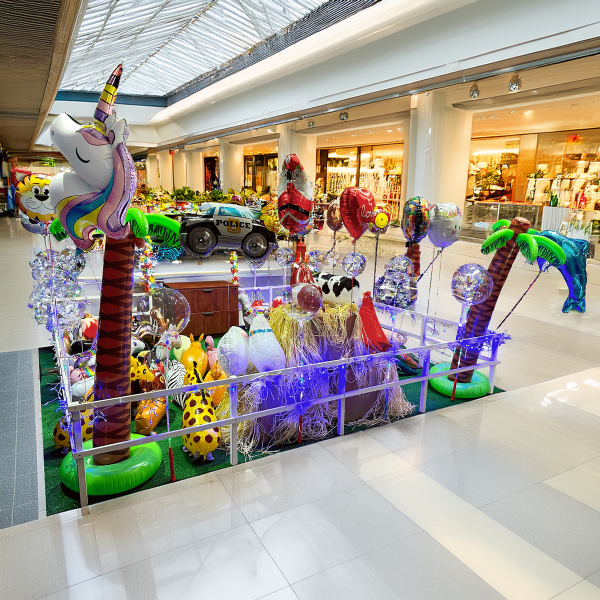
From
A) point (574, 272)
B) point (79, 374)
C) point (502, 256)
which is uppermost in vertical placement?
point (502, 256)

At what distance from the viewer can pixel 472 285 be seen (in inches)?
128

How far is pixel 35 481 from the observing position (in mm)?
2469

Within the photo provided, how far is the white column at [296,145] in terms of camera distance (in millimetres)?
12727

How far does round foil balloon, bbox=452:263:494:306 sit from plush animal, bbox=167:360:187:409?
1979mm

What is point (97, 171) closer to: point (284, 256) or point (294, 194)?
point (294, 194)

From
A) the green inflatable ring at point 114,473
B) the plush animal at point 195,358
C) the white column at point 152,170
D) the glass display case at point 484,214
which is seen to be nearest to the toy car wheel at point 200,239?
the plush animal at point 195,358

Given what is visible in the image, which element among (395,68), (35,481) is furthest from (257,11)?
(35,481)

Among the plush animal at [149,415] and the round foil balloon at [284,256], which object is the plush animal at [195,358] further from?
the round foil balloon at [284,256]

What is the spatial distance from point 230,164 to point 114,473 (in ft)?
53.9

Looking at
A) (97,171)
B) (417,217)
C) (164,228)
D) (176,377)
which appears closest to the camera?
(97,171)

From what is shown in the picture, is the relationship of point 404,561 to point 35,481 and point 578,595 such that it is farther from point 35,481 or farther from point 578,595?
point 35,481

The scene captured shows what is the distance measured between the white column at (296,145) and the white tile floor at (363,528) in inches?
417

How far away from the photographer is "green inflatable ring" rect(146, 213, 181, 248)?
2275 millimetres

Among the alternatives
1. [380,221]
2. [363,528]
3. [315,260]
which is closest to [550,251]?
[380,221]
